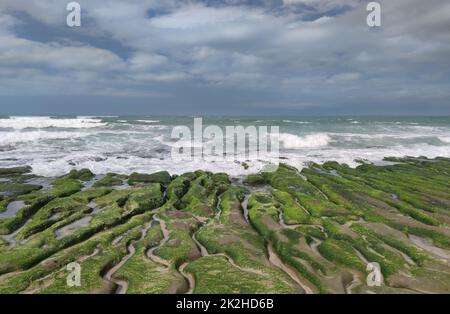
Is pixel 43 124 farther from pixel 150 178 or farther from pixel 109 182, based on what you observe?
pixel 150 178

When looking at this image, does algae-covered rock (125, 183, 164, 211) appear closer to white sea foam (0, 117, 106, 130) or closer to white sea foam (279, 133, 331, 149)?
white sea foam (279, 133, 331, 149)

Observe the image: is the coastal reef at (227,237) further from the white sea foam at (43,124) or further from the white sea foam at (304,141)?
the white sea foam at (43,124)

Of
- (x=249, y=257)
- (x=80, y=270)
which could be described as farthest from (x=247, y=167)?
(x=80, y=270)

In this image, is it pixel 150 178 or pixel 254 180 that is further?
pixel 150 178

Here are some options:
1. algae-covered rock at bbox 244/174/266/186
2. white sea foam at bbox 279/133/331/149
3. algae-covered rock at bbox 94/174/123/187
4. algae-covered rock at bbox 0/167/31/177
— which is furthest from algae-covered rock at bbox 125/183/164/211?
white sea foam at bbox 279/133/331/149

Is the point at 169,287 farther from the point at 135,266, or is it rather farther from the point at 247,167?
the point at 247,167

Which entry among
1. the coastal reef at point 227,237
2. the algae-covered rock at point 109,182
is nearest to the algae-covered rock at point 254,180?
the coastal reef at point 227,237

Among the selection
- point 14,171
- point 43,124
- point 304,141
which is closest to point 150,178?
point 14,171

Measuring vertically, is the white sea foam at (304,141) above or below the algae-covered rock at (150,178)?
above
